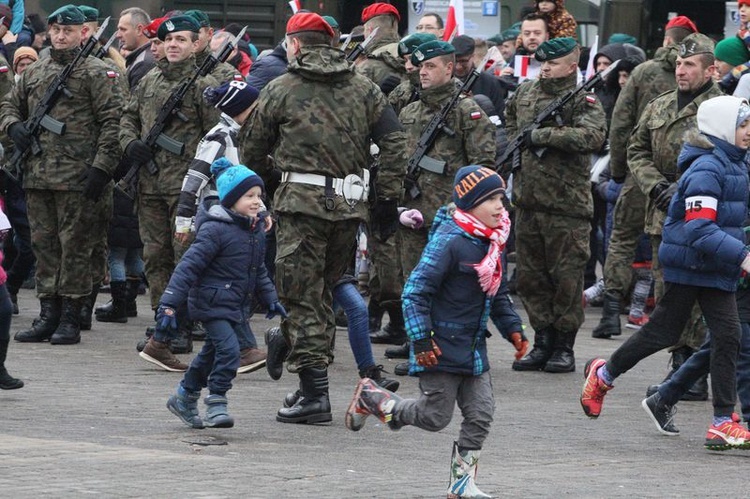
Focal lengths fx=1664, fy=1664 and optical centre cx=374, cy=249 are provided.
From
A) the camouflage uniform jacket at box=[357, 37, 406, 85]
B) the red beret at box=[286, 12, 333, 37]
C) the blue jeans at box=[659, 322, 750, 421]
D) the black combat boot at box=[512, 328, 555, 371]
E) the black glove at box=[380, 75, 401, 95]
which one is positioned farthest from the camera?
the camouflage uniform jacket at box=[357, 37, 406, 85]

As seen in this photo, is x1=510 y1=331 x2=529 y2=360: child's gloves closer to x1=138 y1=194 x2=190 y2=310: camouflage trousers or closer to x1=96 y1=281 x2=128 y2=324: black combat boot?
x1=138 y1=194 x2=190 y2=310: camouflage trousers

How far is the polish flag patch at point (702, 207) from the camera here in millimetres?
8508

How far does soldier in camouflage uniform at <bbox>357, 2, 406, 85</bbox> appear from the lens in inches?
512

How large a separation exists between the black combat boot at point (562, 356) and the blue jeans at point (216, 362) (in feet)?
10.8

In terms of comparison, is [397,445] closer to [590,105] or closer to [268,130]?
[268,130]

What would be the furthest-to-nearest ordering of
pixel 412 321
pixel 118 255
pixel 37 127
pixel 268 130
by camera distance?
pixel 118 255
pixel 37 127
pixel 268 130
pixel 412 321

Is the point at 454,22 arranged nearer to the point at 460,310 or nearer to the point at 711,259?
the point at 711,259

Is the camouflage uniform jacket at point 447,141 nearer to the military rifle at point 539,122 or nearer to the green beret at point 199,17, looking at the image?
the military rifle at point 539,122

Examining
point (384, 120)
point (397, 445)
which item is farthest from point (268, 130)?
point (397, 445)

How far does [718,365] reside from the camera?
28.4ft

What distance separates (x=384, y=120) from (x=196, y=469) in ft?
8.27

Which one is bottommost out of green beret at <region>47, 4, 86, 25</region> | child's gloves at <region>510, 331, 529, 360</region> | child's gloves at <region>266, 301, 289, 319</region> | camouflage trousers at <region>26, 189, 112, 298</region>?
camouflage trousers at <region>26, 189, 112, 298</region>

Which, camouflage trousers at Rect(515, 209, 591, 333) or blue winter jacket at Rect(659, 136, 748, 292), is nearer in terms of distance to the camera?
blue winter jacket at Rect(659, 136, 748, 292)

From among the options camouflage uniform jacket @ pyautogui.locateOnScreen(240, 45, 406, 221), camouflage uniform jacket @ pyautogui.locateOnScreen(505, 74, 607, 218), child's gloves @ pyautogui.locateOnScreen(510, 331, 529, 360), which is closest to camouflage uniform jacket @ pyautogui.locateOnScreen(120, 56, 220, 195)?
camouflage uniform jacket @ pyautogui.locateOnScreen(505, 74, 607, 218)
